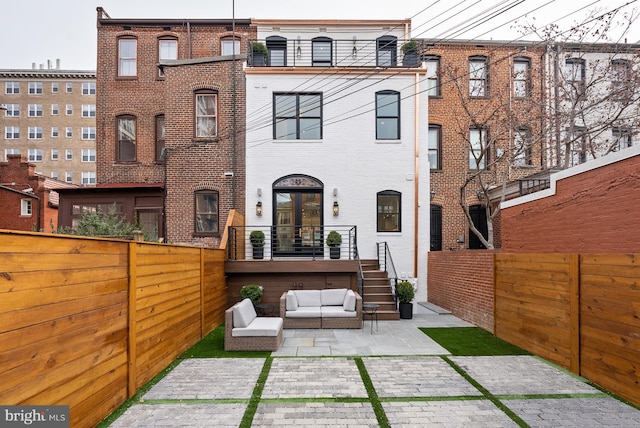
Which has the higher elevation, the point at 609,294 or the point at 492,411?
the point at 609,294

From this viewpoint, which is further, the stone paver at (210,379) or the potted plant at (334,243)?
the potted plant at (334,243)

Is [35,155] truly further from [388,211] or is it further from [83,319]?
[83,319]

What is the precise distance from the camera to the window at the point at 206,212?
12.2 meters

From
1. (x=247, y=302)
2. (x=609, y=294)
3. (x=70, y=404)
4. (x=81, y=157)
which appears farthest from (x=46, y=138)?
(x=609, y=294)

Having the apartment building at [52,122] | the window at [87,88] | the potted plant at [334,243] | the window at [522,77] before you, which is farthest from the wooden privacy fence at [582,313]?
the window at [87,88]

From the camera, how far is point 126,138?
563 inches

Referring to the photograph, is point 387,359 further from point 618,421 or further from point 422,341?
point 618,421

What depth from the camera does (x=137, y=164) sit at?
46.2ft

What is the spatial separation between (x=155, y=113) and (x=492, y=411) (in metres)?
14.9

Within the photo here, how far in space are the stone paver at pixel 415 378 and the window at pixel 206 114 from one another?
9666 millimetres

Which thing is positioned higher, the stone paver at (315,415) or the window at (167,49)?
the window at (167,49)

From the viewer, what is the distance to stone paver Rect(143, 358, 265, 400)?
463 centimetres

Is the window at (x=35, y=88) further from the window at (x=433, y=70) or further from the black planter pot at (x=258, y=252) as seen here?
the window at (x=433, y=70)

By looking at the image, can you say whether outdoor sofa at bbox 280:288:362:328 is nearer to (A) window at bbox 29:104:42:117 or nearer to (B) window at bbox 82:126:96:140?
(B) window at bbox 82:126:96:140
